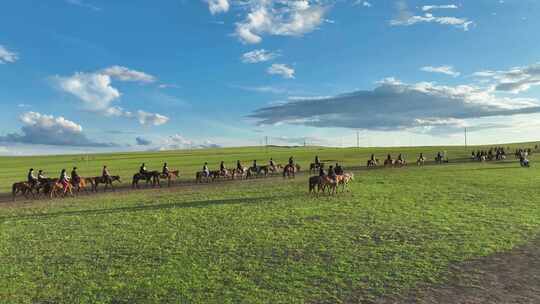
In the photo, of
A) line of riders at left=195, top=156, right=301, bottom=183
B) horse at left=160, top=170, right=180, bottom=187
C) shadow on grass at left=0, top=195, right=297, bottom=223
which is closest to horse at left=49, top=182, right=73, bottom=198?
horse at left=160, top=170, right=180, bottom=187

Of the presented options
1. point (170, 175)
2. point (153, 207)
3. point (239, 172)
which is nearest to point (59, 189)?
point (170, 175)

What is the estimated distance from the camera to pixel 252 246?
41.5 ft

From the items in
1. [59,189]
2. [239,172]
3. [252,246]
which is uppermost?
[239,172]

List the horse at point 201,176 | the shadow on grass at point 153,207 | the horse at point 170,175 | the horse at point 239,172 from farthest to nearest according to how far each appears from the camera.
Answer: the horse at point 239,172 < the horse at point 201,176 < the horse at point 170,175 < the shadow on grass at point 153,207

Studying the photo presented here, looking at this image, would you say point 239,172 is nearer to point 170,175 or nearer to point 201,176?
point 201,176

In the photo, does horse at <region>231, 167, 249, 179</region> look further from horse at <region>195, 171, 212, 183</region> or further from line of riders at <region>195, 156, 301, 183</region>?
horse at <region>195, 171, 212, 183</region>

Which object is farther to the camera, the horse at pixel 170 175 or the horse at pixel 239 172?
the horse at pixel 239 172

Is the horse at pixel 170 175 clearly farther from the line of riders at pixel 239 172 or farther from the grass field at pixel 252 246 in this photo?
the grass field at pixel 252 246

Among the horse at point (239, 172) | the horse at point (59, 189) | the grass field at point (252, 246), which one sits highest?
the horse at point (239, 172)

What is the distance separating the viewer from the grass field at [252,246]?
9.11 metres

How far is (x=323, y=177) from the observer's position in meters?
24.3

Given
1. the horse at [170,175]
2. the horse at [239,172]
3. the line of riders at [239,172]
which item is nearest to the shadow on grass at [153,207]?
the horse at [170,175]

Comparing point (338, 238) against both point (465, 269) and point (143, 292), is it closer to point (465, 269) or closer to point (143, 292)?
point (465, 269)

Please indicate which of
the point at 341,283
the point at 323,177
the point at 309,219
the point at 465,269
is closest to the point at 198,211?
the point at 309,219
